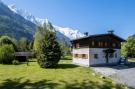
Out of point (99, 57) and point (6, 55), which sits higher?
point (6, 55)

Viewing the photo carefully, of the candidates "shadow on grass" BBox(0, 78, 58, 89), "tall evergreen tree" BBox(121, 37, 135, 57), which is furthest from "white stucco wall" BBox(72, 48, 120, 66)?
"tall evergreen tree" BBox(121, 37, 135, 57)

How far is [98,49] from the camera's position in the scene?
155 feet

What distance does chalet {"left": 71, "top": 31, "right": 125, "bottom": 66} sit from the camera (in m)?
46.0

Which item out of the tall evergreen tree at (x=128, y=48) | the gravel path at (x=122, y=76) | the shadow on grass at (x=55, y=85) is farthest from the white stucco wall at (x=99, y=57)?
the tall evergreen tree at (x=128, y=48)

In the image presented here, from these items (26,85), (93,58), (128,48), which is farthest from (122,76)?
(128,48)

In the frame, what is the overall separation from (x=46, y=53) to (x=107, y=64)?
50.6 feet

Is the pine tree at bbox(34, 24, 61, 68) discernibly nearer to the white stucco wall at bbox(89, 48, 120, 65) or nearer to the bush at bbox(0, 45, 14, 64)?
the white stucco wall at bbox(89, 48, 120, 65)

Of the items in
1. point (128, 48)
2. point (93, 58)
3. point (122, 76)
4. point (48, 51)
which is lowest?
point (122, 76)

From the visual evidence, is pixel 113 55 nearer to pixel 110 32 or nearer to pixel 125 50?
pixel 110 32

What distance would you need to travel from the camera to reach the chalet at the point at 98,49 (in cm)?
4598

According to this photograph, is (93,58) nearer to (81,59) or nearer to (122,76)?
(81,59)

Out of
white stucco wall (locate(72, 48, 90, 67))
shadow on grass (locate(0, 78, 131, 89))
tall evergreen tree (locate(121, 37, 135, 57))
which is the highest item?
tall evergreen tree (locate(121, 37, 135, 57))

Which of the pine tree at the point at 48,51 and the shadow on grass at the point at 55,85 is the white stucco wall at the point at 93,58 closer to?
the pine tree at the point at 48,51

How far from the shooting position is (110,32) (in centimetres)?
4997
